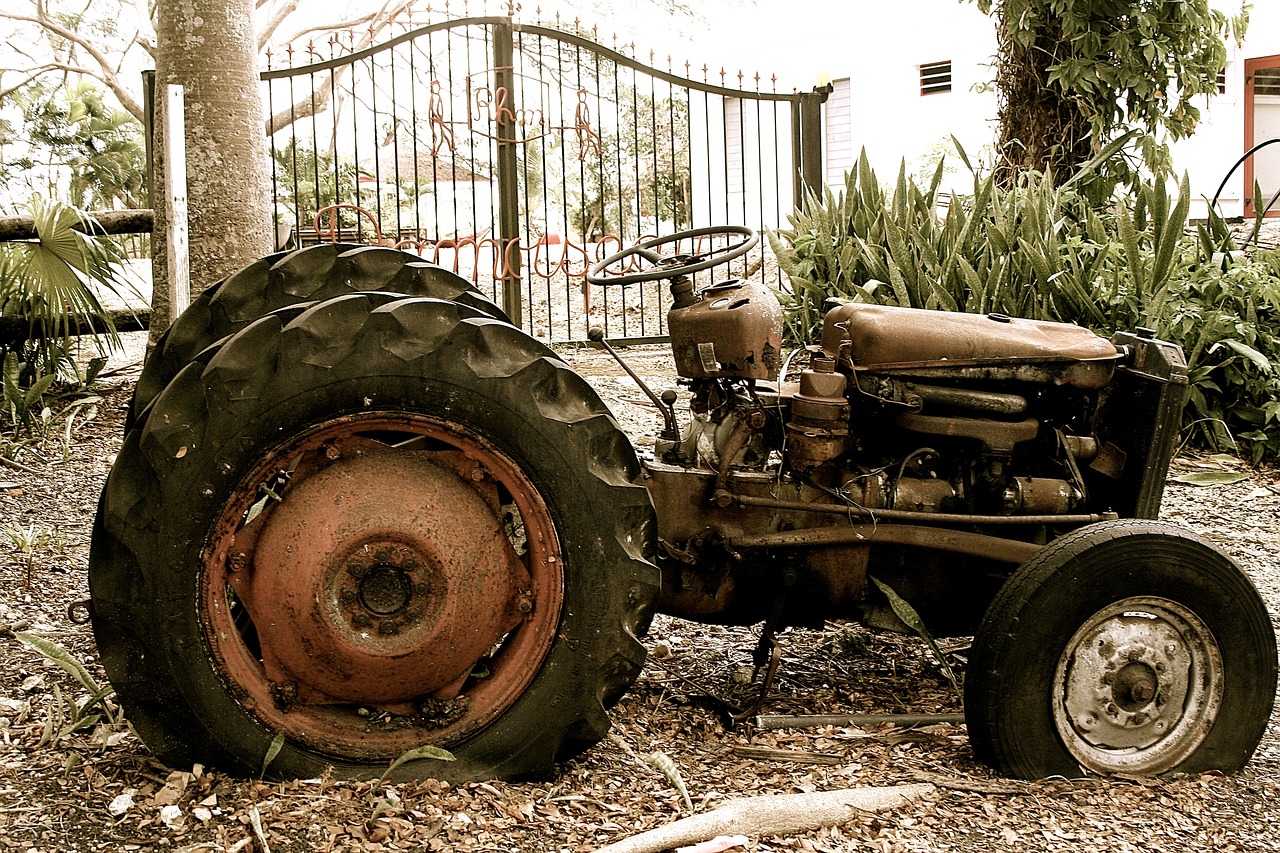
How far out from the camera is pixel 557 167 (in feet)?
66.8

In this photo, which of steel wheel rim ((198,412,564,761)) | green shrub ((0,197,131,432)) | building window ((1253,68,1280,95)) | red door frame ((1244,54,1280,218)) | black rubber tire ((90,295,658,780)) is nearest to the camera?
black rubber tire ((90,295,658,780))

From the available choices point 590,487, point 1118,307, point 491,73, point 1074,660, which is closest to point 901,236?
point 1118,307

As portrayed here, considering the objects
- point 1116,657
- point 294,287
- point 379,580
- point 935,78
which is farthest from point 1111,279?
point 935,78

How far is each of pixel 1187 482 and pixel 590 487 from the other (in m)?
4.62

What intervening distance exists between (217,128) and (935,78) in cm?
1473

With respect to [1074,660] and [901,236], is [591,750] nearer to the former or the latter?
[1074,660]

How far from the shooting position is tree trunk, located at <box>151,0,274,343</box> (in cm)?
600

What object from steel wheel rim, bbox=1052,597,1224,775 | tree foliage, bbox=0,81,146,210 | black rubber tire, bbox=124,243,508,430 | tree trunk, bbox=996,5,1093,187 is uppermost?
tree foliage, bbox=0,81,146,210

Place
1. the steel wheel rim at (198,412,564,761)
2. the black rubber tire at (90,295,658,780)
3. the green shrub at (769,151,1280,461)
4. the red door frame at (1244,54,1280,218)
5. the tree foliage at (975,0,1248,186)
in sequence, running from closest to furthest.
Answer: the black rubber tire at (90,295,658,780) < the steel wheel rim at (198,412,564,761) < the green shrub at (769,151,1280,461) < the tree foliage at (975,0,1248,186) < the red door frame at (1244,54,1280,218)

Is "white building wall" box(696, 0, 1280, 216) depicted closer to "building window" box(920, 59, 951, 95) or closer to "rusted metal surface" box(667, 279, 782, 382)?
"building window" box(920, 59, 951, 95)

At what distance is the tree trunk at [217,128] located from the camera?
6.00 metres

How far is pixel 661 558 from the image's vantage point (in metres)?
3.09

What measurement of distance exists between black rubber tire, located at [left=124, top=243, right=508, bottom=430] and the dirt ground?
0.92 m

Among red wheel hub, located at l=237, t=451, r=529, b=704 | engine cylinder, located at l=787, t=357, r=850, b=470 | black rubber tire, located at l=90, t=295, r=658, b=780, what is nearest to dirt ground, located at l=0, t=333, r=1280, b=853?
black rubber tire, located at l=90, t=295, r=658, b=780
